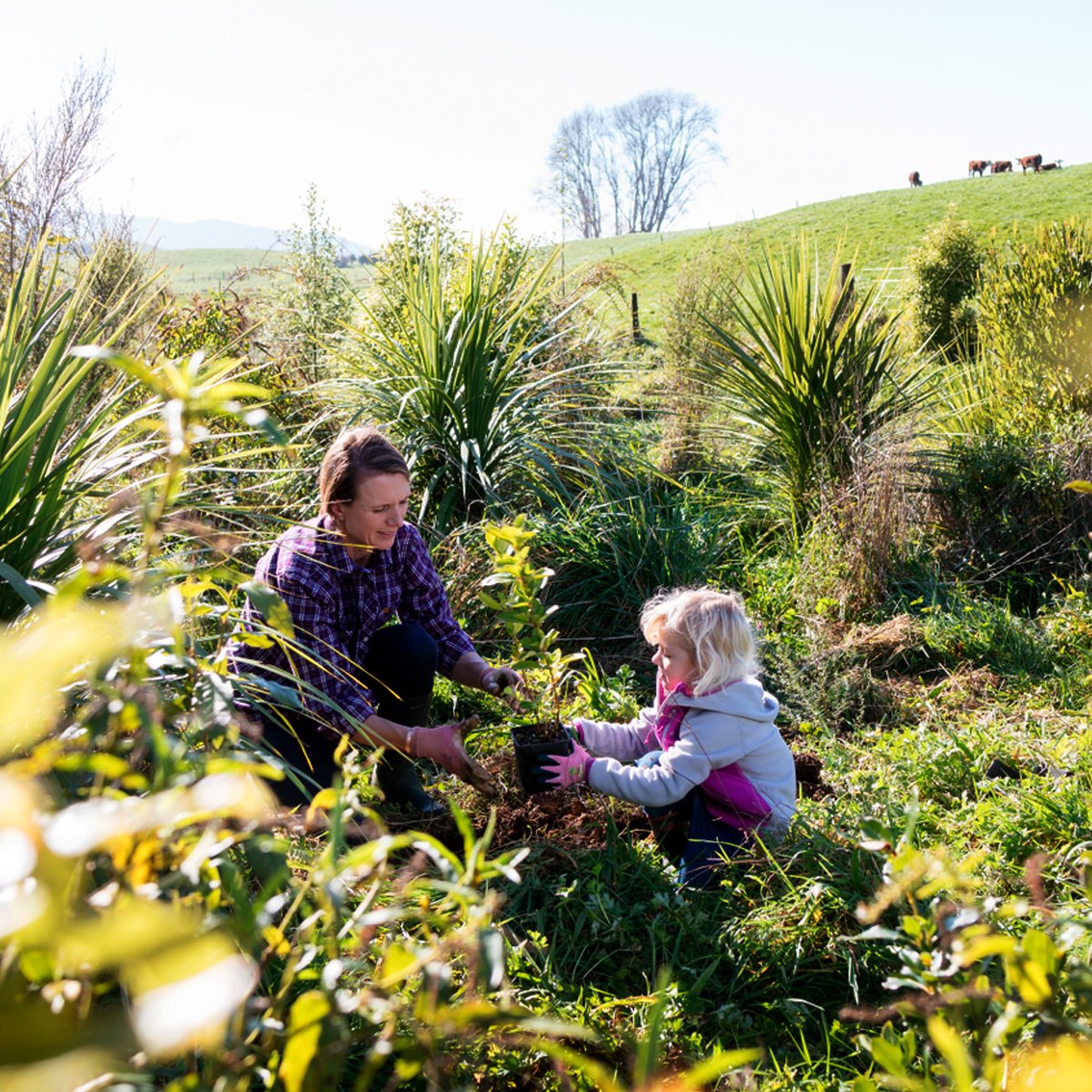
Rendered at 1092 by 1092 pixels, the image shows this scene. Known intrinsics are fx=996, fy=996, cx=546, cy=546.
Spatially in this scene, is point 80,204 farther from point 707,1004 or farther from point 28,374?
point 707,1004

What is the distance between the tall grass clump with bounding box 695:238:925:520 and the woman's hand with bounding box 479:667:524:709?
9.37 feet

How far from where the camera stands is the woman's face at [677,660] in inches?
109

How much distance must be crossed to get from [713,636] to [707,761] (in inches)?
13.2

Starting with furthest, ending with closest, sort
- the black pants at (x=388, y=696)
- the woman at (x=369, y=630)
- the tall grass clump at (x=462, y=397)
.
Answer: the tall grass clump at (x=462, y=397) → the black pants at (x=388, y=696) → the woman at (x=369, y=630)

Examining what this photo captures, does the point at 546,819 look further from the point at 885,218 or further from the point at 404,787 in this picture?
the point at 885,218

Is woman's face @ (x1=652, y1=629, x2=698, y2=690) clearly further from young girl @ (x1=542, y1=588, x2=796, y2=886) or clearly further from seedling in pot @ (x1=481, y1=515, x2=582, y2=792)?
seedling in pot @ (x1=481, y1=515, x2=582, y2=792)

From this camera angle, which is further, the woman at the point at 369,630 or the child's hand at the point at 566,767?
the woman at the point at 369,630

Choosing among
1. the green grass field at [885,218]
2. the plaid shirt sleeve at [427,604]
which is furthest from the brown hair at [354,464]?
the green grass field at [885,218]

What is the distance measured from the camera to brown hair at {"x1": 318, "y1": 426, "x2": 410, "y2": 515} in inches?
117

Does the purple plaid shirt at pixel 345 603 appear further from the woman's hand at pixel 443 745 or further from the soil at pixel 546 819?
the soil at pixel 546 819

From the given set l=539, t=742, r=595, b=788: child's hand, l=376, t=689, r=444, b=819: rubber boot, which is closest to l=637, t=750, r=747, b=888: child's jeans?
l=539, t=742, r=595, b=788: child's hand

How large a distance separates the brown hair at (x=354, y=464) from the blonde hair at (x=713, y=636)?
3.09 feet

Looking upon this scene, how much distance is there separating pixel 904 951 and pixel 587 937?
5.20 feet

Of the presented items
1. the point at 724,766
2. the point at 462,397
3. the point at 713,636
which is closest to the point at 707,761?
the point at 724,766
